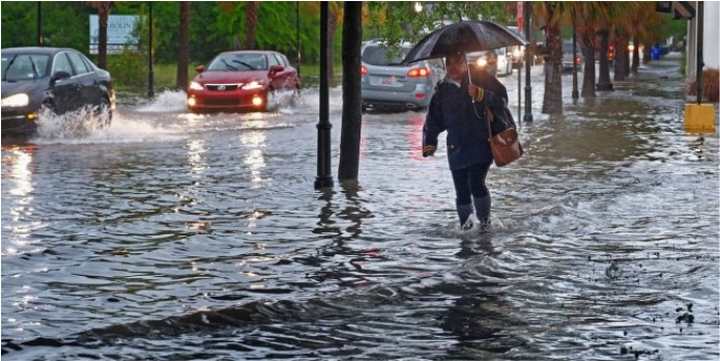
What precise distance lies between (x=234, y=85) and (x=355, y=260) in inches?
856

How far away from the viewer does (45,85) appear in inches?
938

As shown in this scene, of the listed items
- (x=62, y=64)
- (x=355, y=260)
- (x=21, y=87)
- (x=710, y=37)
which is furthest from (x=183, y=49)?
(x=355, y=260)

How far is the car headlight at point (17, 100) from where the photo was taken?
2331cm

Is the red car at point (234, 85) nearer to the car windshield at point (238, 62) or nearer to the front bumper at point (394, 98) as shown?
the car windshield at point (238, 62)

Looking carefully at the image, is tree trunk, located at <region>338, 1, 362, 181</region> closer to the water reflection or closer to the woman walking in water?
the water reflection

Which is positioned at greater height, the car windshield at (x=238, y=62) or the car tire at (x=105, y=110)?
the car windshield at (x=238, y=62)

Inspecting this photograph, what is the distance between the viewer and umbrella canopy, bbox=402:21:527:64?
12.6 meters

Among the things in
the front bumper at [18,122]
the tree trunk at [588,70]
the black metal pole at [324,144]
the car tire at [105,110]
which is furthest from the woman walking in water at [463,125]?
the tree trunk at [588,70]

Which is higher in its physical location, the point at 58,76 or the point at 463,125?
the point at 58,76

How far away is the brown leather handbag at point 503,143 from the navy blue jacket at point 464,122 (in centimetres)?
6

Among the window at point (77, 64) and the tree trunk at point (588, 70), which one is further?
the tree trunk at point (588, 70)

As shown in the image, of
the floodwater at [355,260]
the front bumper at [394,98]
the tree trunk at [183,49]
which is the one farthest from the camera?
the tree trunk at [183,49]

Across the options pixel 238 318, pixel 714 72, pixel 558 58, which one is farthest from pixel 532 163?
pixel 714 72

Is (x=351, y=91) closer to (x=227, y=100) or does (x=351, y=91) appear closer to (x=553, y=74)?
(x=227, y=100)
